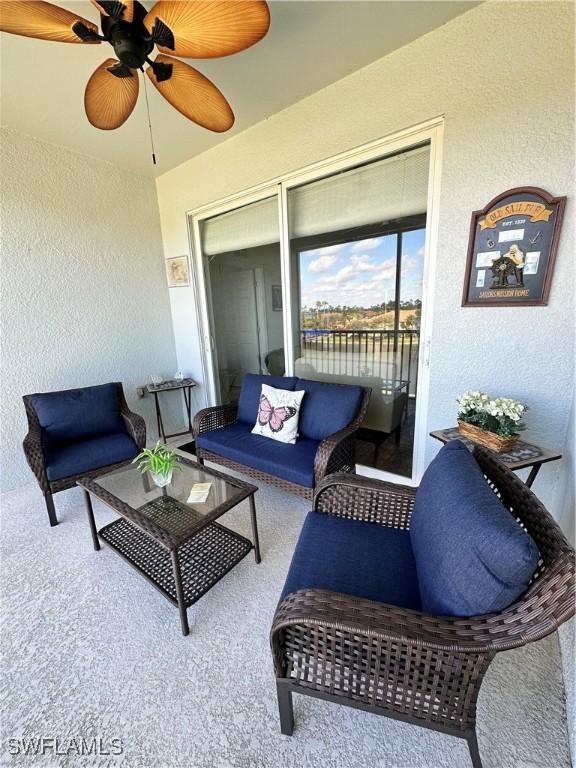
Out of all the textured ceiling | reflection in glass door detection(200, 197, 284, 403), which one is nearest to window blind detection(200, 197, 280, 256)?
reflection in glass door detection(200, 197, 284, 403)

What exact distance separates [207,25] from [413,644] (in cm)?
203

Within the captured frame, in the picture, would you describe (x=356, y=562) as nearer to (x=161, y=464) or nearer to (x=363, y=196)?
(x=161, y=464)

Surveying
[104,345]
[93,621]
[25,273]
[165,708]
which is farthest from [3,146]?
[165,708]

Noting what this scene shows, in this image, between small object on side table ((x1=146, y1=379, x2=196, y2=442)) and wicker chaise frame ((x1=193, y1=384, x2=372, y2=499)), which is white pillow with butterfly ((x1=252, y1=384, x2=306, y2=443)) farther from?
small object on side table ((x1=146, y1=379, x2=196, y2=442))

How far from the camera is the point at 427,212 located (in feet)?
6.31

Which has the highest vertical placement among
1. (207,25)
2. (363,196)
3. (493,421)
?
(207,25)

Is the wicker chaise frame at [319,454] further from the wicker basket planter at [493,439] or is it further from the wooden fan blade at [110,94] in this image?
the wooden fan blade at [110,94]

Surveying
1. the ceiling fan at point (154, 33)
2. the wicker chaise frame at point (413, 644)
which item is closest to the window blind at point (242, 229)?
the ceiling fan at point (154, 33)

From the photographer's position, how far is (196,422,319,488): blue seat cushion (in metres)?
1.94

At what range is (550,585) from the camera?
0.72 metres

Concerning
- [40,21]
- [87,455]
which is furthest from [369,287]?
Result: [87,455]

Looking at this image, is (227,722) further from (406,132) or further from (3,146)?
(3,146)

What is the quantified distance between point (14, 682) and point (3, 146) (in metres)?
3.36

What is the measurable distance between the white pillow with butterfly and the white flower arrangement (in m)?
1.10
